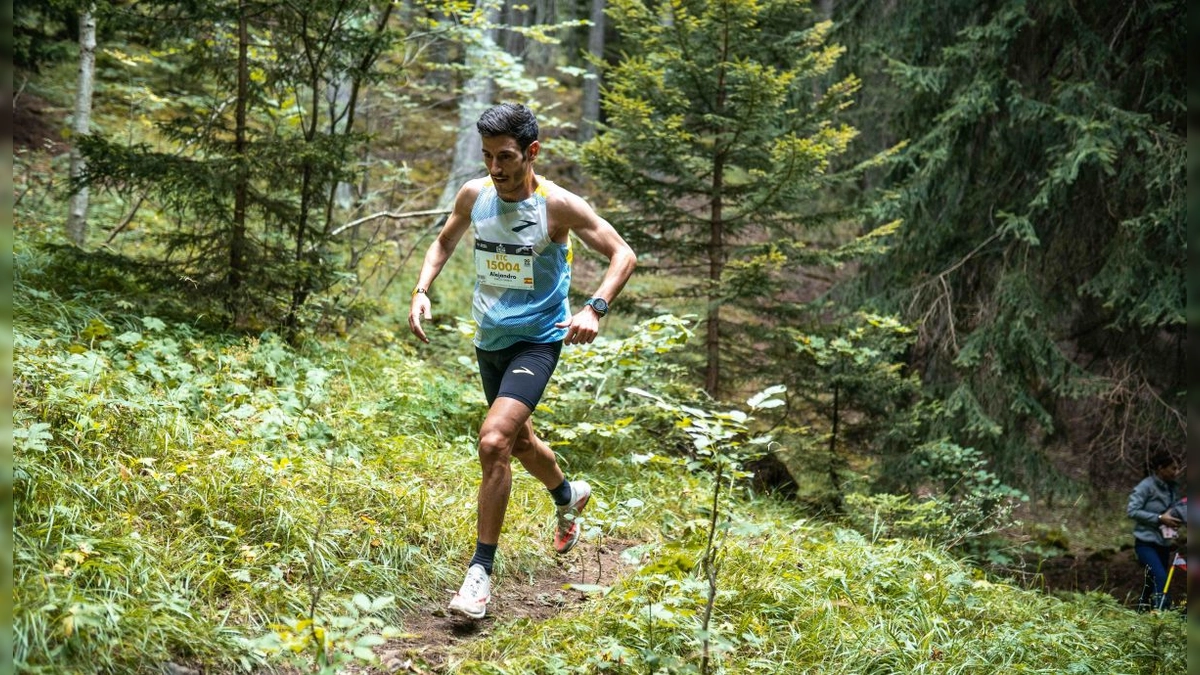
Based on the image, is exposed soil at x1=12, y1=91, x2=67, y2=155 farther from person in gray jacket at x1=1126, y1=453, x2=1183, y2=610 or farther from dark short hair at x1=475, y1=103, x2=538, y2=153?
person in gray jacket at x1=1126, y1=453, x2=1183, y2=610

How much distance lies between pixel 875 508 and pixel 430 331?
18.6 ft

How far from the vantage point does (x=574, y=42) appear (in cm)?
2405

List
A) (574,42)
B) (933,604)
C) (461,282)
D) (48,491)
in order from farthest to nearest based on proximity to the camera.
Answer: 1. (574,42)
2. (461,282)
3. (933,604)
4. (48,491)

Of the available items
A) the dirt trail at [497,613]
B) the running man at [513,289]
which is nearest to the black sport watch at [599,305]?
the running man at [513,289]

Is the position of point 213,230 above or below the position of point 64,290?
above

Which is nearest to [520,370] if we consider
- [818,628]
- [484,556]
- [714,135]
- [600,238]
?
[600,238]

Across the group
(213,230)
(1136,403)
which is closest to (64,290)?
(213,230)

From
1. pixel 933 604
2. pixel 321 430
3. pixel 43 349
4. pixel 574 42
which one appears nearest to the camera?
pixel 933 604

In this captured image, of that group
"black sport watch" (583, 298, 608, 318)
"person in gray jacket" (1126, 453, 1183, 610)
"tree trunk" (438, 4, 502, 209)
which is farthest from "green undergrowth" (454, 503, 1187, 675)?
"tree trunk" (438, 4, 502, 209)

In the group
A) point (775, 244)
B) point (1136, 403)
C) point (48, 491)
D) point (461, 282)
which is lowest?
point (461, 282)

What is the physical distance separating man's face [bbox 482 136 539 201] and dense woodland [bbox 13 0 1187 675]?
1.40 meters

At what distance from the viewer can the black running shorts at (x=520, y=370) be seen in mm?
3938

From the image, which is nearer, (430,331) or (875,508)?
(875,508)

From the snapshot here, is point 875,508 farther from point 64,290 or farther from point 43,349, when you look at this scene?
point 64,290
